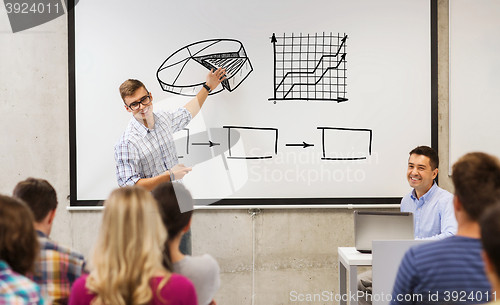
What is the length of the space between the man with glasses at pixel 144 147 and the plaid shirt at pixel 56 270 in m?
1.11

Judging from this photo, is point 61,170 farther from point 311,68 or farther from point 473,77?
point 473,77

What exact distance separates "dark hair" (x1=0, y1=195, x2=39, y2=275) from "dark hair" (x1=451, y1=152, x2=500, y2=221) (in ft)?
4.41

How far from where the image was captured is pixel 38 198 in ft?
4.77

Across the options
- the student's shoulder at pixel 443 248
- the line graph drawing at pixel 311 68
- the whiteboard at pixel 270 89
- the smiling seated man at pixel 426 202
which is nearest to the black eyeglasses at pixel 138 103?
the whiteboard at pixel 270 89

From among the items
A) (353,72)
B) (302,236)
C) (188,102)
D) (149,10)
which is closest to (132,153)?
(188,102)

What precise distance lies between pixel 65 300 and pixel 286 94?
216cm

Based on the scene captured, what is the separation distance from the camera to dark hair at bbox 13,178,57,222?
4.72 feet

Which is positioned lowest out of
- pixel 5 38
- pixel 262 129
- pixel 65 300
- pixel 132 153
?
pixel 65 300

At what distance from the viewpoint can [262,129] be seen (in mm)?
2996

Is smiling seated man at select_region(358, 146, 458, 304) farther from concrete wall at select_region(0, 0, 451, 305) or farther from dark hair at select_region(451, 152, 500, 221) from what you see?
dark hair at select_region(451, 152, 500, 221)

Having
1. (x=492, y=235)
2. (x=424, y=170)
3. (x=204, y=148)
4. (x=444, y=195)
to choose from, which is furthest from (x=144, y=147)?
(x=492, y=235)

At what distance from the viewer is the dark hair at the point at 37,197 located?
56.6 inches

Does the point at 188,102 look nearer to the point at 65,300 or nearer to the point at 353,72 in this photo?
the point at 353,72

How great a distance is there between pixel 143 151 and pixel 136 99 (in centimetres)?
36
